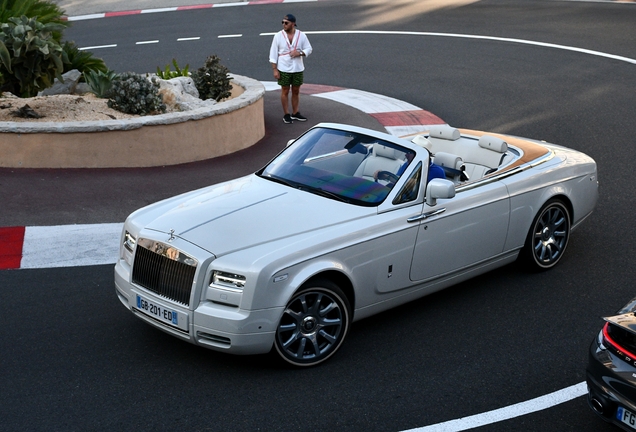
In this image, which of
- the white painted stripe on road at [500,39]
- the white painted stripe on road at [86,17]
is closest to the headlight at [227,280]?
the white painted stripe on road at [500,39]

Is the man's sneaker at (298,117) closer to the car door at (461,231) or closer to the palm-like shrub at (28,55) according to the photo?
the palm-like shrub at (28,55)

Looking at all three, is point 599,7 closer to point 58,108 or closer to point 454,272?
point 58,108

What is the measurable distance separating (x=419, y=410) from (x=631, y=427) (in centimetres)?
142

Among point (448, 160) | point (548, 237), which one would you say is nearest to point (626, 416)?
point (548, 237)

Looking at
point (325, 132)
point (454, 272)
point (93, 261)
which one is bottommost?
point (93, 261)

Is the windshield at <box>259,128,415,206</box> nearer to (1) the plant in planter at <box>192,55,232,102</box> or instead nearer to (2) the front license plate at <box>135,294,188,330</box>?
(2) the front license plate at <box>135,294,188,330</box>

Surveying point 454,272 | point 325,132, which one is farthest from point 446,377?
point 325,132

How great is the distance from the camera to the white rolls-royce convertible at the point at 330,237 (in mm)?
5711

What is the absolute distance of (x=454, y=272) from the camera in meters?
7.03

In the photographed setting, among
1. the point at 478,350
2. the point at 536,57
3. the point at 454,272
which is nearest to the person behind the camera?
Result: the point at 478,350

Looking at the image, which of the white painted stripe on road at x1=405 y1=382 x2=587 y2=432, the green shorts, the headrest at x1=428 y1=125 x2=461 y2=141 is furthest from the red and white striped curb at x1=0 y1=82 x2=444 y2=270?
the green shorts

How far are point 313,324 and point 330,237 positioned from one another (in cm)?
67

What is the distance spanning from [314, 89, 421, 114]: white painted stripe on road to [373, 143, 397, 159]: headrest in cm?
733

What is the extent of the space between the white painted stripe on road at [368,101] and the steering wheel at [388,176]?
7.57 meters
